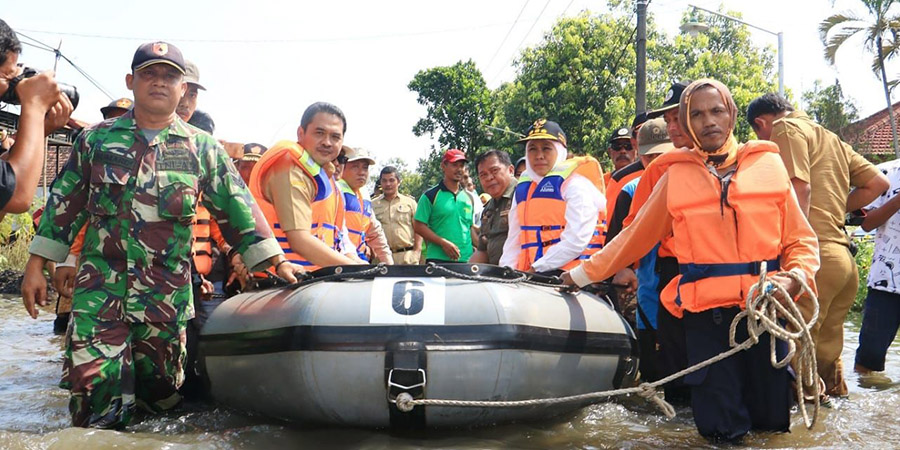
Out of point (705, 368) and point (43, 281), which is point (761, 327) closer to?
point (705, 368)

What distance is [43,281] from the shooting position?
11.5ft

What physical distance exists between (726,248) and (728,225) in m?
0.10

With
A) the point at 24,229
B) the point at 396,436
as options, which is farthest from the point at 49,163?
the point at 396,436

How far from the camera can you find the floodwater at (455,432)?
3.43 metres

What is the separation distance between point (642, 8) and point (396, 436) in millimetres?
12201

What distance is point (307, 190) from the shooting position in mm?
4188

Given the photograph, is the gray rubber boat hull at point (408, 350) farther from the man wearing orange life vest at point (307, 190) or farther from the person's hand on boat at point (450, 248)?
the person's hand on boat at point (450, 248)

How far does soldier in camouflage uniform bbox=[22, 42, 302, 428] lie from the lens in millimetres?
3438

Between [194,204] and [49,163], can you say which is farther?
[49,163]

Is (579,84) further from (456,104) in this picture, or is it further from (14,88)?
(14,88)

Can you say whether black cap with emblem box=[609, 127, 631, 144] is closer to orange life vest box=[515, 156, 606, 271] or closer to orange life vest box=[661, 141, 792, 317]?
orange life vest box=[515, 156, 606, 271]

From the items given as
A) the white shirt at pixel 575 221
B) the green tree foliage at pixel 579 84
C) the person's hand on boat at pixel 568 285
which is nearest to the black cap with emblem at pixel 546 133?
the white shirt at pixel 575 221

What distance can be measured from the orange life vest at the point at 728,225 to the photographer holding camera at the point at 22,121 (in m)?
2.54

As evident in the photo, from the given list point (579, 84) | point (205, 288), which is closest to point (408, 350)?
point (205, 288)
